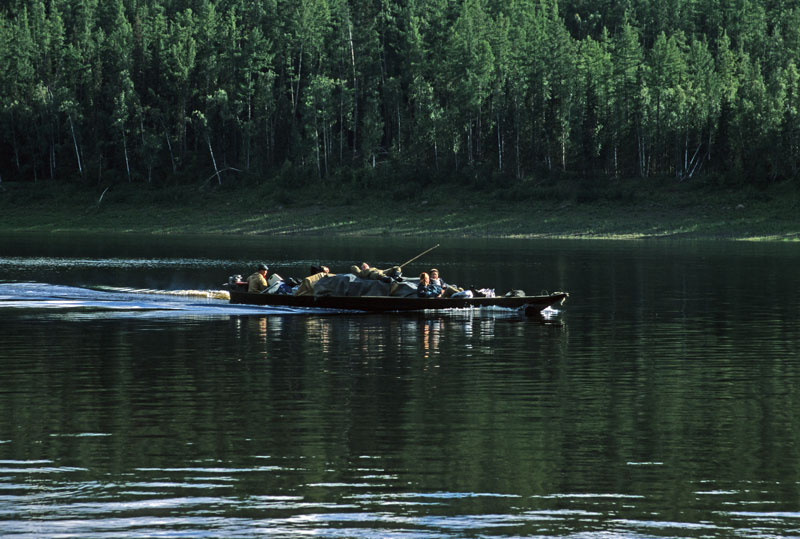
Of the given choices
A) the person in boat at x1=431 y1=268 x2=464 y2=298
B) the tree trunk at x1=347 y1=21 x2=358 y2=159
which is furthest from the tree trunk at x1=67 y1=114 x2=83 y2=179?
the person in boat at x1=431 y1=268 x2=464 y2=298

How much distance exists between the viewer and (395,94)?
13025 cm

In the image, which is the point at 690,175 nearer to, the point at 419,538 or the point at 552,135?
the point at 552,135

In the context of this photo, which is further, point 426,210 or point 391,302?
point 426,210

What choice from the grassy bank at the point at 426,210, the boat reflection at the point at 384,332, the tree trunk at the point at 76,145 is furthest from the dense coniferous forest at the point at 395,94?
the boat reflection at the point at 384,332

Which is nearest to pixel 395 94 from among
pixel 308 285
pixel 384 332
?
pixel 308 285

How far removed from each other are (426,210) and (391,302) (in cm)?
6548

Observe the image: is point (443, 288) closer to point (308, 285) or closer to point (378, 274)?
point (378, 274)

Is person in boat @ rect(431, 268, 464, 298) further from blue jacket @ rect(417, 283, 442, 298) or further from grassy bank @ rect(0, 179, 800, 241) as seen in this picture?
grassy bank @ rect(0, 179, 800, 241)

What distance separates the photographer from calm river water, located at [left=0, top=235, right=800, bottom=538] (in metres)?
14.6

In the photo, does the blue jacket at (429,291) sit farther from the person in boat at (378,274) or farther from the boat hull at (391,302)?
the person in boat at (378,274)

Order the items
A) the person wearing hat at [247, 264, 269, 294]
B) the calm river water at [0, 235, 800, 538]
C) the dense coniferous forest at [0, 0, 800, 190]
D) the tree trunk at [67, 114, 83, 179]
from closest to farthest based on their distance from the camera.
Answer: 1. the calm river water at [0, 235, 800, 538]
2. the person wearing hat at [247, 264, 269, 294]
3. the dense coniferous forest at [0, 0, 800, 190]
4. the tree trunk at [67, 114, 83, 179]

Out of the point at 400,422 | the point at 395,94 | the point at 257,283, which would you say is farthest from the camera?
the point at 395,94

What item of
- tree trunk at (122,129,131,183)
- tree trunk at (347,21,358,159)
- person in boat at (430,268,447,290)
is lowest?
person in boat at (430,268,447,290)

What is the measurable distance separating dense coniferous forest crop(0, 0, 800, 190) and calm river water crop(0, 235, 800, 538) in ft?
237
